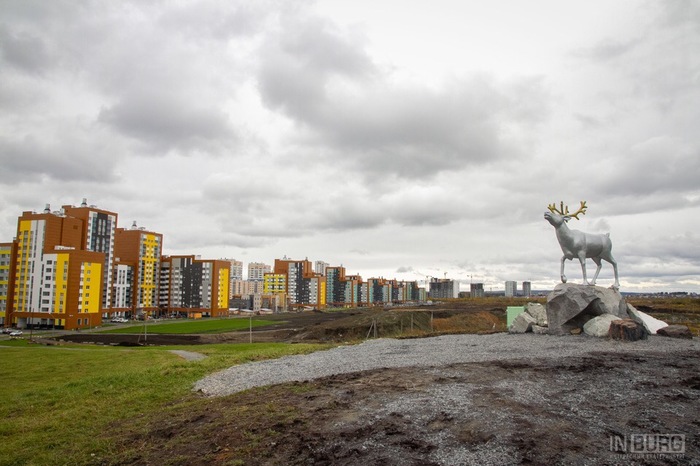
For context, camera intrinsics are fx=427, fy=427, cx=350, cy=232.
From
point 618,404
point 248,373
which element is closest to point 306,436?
point 618,404

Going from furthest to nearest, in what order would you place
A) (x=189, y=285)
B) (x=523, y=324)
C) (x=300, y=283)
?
(x=300, y=283)
(x=189, y=285)
(x=523, y=324)

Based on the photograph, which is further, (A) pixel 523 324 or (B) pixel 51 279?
(B) pixel 51 279

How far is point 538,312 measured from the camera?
27500mm

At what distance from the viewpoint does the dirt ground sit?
8070 mm

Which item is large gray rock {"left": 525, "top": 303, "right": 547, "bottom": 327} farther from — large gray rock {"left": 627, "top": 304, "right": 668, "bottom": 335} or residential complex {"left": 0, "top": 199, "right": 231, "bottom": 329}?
residential complex {"left": 0, "top": 199, "right": 231, "bottom": 329}

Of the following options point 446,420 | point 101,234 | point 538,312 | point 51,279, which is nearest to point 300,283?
point 101,234

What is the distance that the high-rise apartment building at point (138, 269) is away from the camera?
118375 mm

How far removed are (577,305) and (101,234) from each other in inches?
4564

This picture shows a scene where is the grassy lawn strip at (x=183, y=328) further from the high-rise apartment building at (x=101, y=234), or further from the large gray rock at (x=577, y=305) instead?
the large gray rock at (x=577, y=305)

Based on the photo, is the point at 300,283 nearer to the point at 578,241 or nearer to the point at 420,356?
the point at 578,241

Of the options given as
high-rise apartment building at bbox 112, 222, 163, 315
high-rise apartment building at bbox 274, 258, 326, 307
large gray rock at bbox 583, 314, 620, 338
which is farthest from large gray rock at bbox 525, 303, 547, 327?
high-rise apartment building at bbox 274, 258, 326, 307

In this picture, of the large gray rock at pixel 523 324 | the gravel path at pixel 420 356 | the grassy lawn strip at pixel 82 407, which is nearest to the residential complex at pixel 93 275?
the grassy lawn strip at pixel 82 407

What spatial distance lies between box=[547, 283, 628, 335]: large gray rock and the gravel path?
1.18 metres

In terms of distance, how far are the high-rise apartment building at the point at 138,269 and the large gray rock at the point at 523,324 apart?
379 ft
